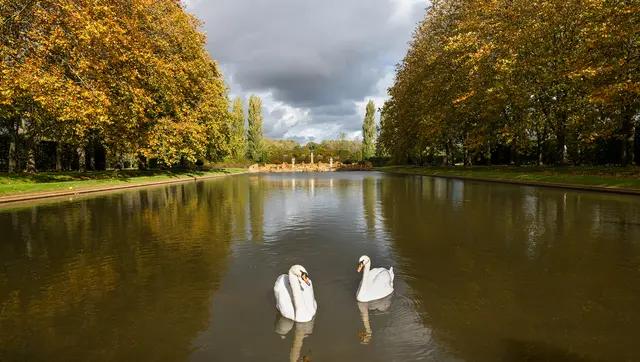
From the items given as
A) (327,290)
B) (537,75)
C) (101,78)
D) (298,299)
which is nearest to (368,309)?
(327,290)

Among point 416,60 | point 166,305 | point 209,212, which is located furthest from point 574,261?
point 416,60

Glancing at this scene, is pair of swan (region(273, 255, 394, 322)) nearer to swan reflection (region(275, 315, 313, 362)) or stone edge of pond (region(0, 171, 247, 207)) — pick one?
swan reflection (region(275, 315, 313, 362))

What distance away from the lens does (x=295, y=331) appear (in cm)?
509

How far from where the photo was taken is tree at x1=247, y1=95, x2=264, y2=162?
9238 cm

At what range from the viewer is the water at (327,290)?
4656 millimetres

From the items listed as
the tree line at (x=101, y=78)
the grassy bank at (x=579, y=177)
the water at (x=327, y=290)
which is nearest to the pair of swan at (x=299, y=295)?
the water at (x=327, y=290)

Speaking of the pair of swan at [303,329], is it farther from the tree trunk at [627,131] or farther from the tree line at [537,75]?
the tree trunk at [627,131]

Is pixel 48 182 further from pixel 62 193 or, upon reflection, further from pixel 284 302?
pixel 284 302

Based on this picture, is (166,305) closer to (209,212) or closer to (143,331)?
(143,331)

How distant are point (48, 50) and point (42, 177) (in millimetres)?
9429

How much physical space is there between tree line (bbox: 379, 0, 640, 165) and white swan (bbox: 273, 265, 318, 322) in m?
24.2

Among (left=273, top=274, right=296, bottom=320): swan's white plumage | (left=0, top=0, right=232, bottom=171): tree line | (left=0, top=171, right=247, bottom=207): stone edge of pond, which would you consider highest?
(left=0, top=0, right=232, bottom=171): tree line

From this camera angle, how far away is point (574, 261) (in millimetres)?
8125

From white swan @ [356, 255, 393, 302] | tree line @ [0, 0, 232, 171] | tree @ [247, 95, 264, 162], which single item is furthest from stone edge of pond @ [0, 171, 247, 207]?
tree @ [247, 95, 264, 162]
